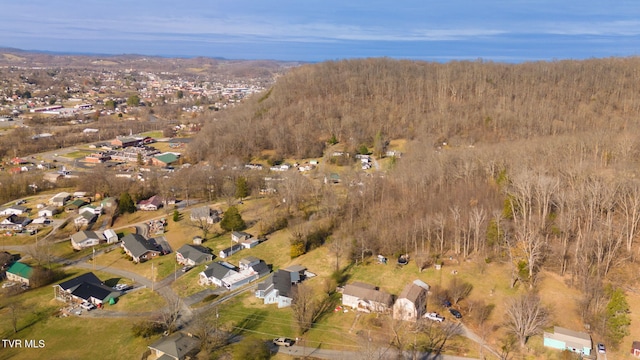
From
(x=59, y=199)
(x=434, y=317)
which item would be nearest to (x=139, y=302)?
(x=434, y=317)

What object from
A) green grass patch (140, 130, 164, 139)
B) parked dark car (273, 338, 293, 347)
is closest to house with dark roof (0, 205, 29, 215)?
parked dark car (273, 338, 293, 347)

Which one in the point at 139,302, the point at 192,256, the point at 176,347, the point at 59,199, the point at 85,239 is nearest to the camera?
the point at 176,347

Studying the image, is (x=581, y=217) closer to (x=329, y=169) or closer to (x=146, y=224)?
(x=329, y=169)

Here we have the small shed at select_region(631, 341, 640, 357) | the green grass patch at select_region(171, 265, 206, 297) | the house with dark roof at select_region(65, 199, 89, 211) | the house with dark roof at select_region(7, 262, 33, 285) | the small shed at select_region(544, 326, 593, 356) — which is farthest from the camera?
the house with dark roof at select_region(65, 199, 89, 211)

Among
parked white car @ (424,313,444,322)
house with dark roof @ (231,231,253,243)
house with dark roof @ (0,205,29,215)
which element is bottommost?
parked white car @ (424,313,444,322)

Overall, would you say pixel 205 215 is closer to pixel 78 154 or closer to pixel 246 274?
pixel 246 274

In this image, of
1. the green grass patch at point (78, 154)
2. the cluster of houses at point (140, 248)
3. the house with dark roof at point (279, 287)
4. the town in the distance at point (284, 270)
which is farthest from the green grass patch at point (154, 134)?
the house with dark roof at point (279, 287)

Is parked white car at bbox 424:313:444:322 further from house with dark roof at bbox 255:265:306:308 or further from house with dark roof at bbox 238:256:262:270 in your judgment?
house with dark roof at bbox 238:256:262:270
